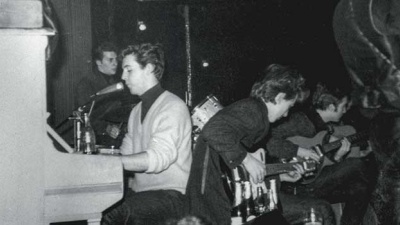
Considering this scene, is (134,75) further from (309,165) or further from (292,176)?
(309,165)

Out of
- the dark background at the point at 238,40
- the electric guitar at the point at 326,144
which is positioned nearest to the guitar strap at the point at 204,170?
the electric guitar at the point at 326,144

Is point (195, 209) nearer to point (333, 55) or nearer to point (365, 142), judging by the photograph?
point (365, 142)

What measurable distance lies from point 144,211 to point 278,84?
1.44m

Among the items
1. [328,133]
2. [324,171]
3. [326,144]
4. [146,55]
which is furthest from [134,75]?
[328,133]

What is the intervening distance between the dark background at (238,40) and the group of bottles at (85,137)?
11.9 ft

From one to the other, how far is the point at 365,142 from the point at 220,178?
2974 millimetres

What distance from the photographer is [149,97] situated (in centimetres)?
405

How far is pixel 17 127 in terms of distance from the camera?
2543mm

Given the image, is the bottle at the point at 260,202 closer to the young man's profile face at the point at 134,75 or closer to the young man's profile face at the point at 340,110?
the young man's profile face at the point at 134,75

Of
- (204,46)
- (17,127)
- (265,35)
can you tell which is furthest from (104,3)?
(17,127)

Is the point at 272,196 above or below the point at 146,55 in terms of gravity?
below

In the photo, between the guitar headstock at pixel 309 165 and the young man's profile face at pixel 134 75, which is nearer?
the young man's profile face at pixel 134 75

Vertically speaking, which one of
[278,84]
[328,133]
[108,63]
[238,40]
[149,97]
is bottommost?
[328,133]

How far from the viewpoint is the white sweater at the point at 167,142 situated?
3.57m
